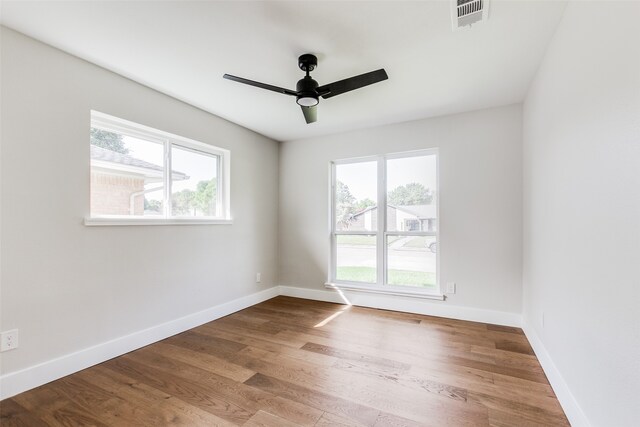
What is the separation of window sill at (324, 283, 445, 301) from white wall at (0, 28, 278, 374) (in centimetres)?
188

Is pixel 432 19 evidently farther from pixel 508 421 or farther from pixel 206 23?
pixel 508 421

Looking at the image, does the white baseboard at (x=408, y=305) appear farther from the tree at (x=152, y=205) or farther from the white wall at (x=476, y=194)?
the tree at (x=152, y=205)

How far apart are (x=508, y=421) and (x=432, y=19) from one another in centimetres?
249

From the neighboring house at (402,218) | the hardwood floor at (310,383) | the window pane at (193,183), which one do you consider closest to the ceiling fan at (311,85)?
the window pane at (193,183)

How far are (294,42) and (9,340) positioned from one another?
9.19 ft

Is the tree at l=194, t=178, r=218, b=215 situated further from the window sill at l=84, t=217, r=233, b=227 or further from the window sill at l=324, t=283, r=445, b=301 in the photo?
the window sill at l=324, t=283, r=445, b=301

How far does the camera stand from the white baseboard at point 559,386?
159 cm

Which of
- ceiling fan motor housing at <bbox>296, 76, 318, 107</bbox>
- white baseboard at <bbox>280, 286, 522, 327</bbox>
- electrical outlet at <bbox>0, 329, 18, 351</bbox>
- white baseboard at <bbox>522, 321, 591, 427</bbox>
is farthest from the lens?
white baseboard at <bbox>280, 286, 522, 327</bbox>

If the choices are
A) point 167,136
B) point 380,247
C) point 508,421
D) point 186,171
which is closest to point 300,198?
point 380,247

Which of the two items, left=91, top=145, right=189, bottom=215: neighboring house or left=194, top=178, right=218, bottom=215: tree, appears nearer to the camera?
left=91, top=145, right=189, bottom=215: neighboring house

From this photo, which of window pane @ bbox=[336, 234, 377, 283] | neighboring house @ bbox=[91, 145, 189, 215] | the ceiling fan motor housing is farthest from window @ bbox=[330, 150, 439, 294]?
neighboring house @ bbox=[91, 145, 189, 215]

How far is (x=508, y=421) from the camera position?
1.71m

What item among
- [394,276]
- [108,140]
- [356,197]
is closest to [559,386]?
[394,276]

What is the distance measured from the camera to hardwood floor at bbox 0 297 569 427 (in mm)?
1767
